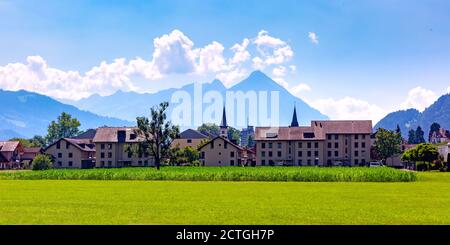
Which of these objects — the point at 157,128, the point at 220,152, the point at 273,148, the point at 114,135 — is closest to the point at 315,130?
the point at 273,148

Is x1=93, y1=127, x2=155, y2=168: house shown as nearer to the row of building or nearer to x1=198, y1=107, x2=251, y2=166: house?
the row of building

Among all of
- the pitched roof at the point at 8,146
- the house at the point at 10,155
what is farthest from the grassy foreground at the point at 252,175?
the pitched roof at the point at 8,146

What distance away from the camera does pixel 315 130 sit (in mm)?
150875

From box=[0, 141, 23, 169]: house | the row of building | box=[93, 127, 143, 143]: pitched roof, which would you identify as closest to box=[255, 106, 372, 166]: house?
the row of building

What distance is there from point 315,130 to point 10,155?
8422cm

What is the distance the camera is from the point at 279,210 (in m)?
31.2

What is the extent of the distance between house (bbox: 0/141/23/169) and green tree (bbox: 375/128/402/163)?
9788cm

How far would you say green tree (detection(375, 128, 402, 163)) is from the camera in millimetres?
162000

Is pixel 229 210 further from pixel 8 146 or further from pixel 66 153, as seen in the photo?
pixel 8 146

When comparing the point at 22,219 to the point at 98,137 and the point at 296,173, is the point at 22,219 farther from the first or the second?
the point at 98,137
